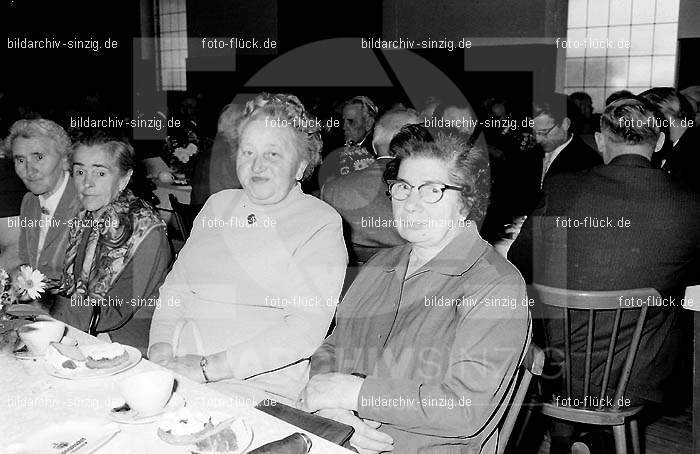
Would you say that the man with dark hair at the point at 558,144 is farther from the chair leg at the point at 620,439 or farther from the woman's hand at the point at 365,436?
the woman's hand at the point at 365,436

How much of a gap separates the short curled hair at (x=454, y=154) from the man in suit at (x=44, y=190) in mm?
1716

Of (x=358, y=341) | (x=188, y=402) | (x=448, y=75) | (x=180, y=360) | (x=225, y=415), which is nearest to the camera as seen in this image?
(x=225, y=415)

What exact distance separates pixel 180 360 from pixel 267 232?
484mm

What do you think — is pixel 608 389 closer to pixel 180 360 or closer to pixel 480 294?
pixel 480 294

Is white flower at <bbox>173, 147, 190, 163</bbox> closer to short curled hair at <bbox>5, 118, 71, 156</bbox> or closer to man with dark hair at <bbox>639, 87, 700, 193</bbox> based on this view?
short curled hair at <bbox>5, 118, 71, 156</bbox>

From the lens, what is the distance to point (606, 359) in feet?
6.89

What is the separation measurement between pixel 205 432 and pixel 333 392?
0.40 metres

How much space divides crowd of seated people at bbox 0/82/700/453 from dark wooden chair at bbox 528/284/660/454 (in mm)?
144

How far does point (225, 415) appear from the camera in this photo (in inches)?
50.8

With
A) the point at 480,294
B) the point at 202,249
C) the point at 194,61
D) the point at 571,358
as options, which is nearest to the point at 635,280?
the point at 571,358

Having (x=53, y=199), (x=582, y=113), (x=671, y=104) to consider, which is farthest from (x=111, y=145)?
(x=582, y=113)

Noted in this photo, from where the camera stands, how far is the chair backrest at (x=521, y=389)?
1.47 m

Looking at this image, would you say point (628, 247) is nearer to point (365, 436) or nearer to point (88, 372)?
point (365, 436)

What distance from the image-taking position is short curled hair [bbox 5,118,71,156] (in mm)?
2852
